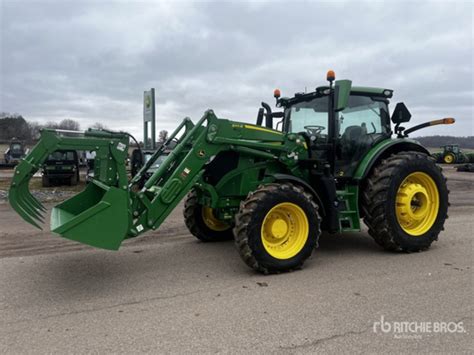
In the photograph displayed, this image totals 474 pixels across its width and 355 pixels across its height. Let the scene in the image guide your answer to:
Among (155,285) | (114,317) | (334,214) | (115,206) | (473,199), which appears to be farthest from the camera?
(473,199)

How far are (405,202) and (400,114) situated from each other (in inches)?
57.2

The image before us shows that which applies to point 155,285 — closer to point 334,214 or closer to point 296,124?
point 334,214

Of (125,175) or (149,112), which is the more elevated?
(149,112)

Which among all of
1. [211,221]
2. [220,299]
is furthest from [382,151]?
[220,299]

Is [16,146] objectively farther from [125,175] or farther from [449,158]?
[449,158]

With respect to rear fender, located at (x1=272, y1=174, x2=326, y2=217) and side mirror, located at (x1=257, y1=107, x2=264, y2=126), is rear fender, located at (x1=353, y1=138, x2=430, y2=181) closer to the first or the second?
rear fender, located at (x1=272, y1=174, x2=326, y2=217)

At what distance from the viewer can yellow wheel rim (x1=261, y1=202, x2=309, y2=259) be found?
493 centimetres

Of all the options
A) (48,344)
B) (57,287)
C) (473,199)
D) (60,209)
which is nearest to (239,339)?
(48,344)

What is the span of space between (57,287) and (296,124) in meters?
4.18

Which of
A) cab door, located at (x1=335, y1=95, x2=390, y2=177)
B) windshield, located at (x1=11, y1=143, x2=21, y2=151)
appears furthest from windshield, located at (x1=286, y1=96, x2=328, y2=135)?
windshield, located at (x1=11, y1=143, x2=21, y2=151)

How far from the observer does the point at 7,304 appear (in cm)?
389

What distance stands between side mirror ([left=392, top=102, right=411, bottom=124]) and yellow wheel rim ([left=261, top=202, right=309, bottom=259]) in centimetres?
253

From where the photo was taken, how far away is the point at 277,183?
5125 mm

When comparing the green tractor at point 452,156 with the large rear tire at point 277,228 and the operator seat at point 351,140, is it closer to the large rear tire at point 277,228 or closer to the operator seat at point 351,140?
the operator seat at point 351,140
